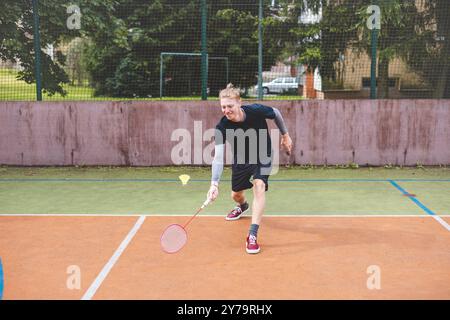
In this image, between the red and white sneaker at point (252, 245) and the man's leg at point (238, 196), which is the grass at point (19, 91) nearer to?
the man's leg at point (238, 196)

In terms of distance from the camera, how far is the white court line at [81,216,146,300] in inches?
176

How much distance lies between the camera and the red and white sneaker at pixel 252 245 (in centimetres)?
552

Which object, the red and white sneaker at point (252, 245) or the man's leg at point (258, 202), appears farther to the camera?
the man's leg at point (258, 202)

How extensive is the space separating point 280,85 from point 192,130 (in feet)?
10.6

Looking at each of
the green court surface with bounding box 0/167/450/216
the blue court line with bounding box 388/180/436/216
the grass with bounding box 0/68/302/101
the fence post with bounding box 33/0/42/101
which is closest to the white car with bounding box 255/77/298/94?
the grass with bounding box 0/68/302/101

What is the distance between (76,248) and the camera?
18.8 ft

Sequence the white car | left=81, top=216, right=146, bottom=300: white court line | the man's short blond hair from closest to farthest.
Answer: left=81, top=216, right=146, bottom=300: white court line < the man's short blond hair < the white car

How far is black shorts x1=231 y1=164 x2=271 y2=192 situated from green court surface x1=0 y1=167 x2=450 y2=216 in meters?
0.92

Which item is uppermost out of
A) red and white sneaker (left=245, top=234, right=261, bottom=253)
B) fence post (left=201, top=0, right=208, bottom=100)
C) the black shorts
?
fence post (left=201, top=0, right=208, bottom=100)

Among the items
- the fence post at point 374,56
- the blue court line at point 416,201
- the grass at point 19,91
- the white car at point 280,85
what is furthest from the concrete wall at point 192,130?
the blue court line at point 416,201

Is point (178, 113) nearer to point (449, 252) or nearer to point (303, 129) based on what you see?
point (303, 129)

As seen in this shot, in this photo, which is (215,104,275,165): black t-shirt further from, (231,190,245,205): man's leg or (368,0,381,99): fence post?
(368,0,381,99): fence post

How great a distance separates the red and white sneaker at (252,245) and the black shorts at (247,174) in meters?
0.73

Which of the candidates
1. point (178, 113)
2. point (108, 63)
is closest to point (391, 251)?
point (178, 113)
